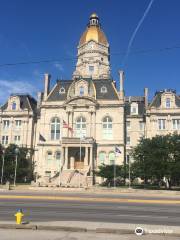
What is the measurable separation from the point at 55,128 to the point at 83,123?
6.01 m

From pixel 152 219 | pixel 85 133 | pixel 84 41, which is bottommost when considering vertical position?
pixel 152 219

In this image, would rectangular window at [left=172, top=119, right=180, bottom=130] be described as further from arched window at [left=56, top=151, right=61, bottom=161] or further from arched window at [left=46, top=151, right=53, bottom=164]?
arched window at [left=46, top=151, right=53, bottom=164]

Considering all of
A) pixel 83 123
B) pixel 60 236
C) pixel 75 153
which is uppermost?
pixel 83 123

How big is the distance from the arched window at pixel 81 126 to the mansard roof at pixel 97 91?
553 centimetres

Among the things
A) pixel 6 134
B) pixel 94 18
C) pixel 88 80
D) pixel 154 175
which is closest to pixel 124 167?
pixel 154 175

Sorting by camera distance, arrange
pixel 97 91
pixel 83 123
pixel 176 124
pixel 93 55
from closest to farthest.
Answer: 1. pixel 83 123
2. pixel 176 124
3. pixel 97 91
4. pixel 93 55

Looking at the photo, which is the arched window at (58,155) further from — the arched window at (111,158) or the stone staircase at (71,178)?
the arched window at (111,158)

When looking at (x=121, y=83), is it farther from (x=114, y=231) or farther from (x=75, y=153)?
(x=114, y=231)

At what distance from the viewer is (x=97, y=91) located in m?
68.1

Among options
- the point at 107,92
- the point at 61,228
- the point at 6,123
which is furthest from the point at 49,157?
the point at 61,228

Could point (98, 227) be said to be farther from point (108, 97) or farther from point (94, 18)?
point (94, 18)

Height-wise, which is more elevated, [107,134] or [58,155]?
[107,134]

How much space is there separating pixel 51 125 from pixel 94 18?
45773mm

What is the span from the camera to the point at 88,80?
68812 mm
